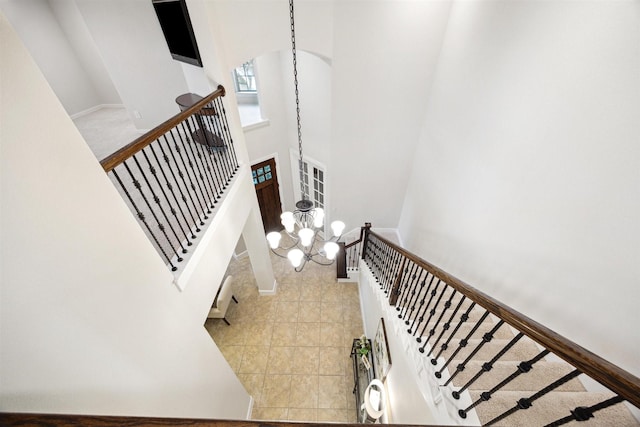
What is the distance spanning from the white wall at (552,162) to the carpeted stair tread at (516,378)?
0.27m

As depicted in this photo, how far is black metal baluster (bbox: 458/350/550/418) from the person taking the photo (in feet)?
3.20

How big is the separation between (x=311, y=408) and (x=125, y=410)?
283 cm

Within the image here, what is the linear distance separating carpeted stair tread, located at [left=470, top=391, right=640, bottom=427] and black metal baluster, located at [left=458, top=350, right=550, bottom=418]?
114mm

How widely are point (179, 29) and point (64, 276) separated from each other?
135 inches

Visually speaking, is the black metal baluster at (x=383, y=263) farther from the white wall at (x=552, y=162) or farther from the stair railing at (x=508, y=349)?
the white wall at (x=552, y=162)

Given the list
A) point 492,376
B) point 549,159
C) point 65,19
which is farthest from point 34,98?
point 65,19

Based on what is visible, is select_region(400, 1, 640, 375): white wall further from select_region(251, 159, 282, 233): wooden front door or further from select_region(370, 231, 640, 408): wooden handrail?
select_region(251, 159, 282, 233): wooden front door

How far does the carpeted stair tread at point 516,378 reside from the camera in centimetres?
163

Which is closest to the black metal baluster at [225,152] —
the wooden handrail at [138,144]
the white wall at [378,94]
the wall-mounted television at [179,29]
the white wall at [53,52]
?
the wooden handrail at [138,144]

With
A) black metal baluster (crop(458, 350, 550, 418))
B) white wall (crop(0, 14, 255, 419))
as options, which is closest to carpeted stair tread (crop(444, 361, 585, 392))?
black metal baluster (crop(458, 350, 550, 418))

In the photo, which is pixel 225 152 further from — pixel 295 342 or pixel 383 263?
pixel 295 342

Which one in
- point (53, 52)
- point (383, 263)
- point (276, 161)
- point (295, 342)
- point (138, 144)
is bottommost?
point (295, 342)

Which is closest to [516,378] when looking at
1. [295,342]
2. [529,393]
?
[529,393]

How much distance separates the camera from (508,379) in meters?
1.09
